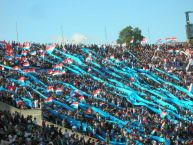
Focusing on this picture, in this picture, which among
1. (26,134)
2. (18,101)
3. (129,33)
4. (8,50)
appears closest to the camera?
(26,134)

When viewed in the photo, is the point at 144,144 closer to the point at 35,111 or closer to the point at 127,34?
the point at 35,111

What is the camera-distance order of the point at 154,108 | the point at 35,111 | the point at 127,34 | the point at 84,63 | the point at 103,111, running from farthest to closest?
the point at 127,34, the point at 84,63, the point at 154,108, the point at 103,111, the point at 35,111

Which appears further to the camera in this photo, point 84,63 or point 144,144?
point 84,63

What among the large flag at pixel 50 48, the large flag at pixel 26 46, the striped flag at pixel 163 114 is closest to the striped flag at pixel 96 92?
the striped flag at pixel 163 114

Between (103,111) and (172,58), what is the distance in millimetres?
20025

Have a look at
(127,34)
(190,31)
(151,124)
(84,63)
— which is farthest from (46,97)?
(127,34)

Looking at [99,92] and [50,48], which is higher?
[50,48]

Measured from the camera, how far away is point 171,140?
108 feet

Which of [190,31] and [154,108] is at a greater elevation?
[190,31]

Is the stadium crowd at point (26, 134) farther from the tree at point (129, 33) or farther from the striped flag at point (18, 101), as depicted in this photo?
the tree at point (129, 33)

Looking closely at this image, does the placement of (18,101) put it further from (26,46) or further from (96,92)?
(26,46)

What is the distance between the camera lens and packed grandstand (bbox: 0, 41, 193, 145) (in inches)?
1212

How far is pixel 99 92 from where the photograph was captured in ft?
127

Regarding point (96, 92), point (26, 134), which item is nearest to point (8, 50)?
point (96, 92)
